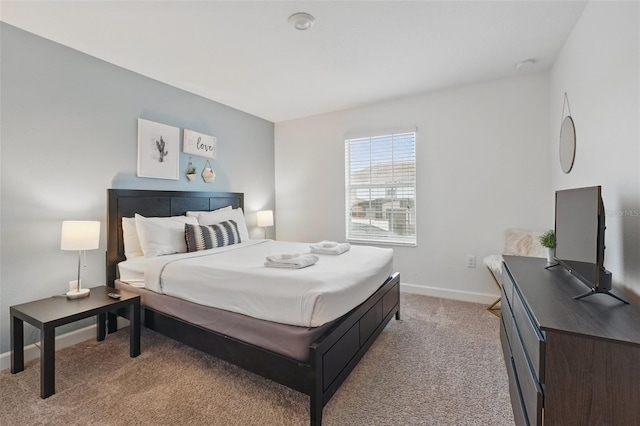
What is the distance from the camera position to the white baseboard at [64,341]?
84.9 inches

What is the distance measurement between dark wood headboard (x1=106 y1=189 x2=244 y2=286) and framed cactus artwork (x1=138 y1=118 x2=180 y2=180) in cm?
23

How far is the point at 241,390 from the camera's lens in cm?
188

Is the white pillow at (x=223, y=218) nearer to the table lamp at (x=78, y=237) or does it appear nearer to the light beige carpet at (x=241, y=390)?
the table lamp at (x=78, y=237)

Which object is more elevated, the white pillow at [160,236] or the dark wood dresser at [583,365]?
the white pillow at [160,236]

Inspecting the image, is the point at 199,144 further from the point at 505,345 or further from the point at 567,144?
the point at 567,144

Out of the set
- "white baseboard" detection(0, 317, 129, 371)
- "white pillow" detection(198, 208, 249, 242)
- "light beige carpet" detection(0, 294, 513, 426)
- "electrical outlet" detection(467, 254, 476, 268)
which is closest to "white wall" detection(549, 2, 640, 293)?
"light beige carpet" detection(0, 294, 513, 426)

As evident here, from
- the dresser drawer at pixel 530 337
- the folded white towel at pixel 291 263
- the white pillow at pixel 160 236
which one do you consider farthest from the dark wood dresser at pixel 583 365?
the white pillow at pixel 160 236

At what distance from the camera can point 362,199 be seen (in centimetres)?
418

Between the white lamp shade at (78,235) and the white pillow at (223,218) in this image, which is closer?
the white lamp shade at (78,235)

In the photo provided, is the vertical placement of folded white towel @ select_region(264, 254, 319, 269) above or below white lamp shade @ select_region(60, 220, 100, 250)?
below

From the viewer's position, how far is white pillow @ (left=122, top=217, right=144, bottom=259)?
9.05 ft

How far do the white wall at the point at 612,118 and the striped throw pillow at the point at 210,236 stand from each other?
310cm

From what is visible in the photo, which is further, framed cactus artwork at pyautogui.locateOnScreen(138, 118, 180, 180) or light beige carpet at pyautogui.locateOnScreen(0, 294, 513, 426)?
framed cactus artwork at pyautogui.locateOnScreen(138, 118, 180, 180)

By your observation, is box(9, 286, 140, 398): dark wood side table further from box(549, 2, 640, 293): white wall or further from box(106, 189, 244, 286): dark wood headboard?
box(549, 2, 640, 293): white wall
